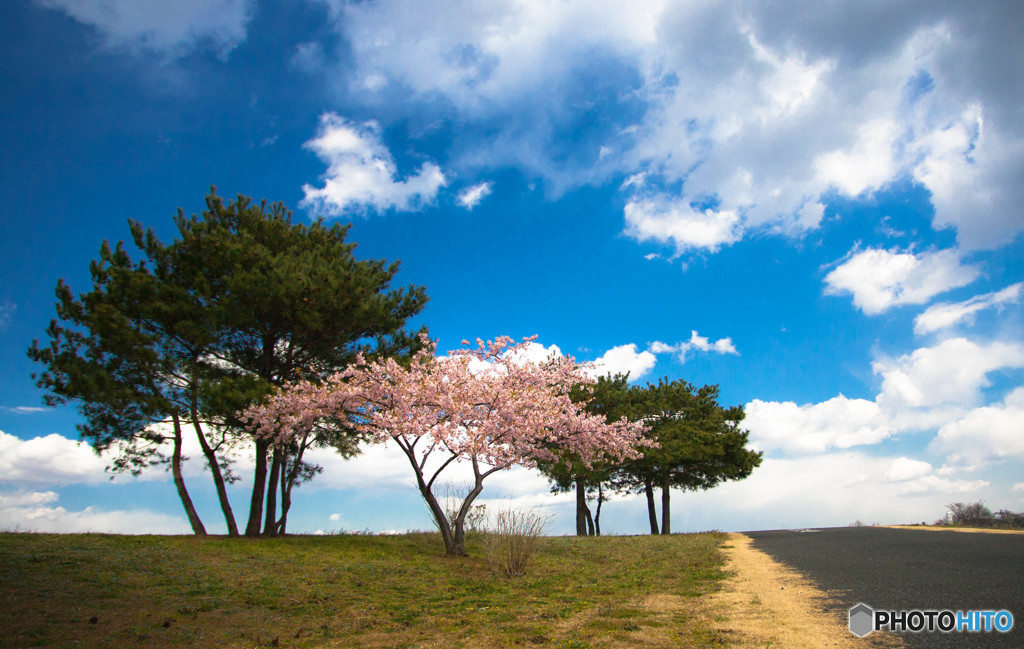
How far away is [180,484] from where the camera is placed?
59.6ft

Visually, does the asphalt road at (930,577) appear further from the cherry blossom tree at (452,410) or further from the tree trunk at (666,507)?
the tree trunk at (666,507)

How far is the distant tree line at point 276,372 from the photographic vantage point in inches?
624

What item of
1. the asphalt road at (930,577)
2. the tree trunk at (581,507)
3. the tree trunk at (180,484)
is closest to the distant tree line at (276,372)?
the tree trunk at (180,484)

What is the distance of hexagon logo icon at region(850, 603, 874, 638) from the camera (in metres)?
6.14

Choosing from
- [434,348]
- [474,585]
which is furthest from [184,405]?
[474,585]

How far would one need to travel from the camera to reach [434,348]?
18156 millimetres

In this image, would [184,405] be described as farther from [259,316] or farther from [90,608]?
[90,608]

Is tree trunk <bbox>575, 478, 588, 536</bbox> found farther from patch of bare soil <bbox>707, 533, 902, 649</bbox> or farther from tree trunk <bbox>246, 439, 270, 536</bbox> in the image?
patch of bare soil <bbox>707, 533, 902, 649</bbox>

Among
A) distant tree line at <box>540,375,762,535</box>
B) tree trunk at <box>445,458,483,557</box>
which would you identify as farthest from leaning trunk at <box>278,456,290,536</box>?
distant tree line at <box>540,375,762,535</box>

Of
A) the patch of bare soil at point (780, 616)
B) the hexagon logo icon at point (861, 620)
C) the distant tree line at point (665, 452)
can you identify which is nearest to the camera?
the patch of bare soil at point (780, 616)

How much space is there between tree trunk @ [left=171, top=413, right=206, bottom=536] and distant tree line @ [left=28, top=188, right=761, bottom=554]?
41 millimetres

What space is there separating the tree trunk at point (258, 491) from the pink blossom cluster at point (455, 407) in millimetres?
1659

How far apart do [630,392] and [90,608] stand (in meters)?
28.1

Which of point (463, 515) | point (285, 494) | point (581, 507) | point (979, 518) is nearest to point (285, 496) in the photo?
point (285, 494)
